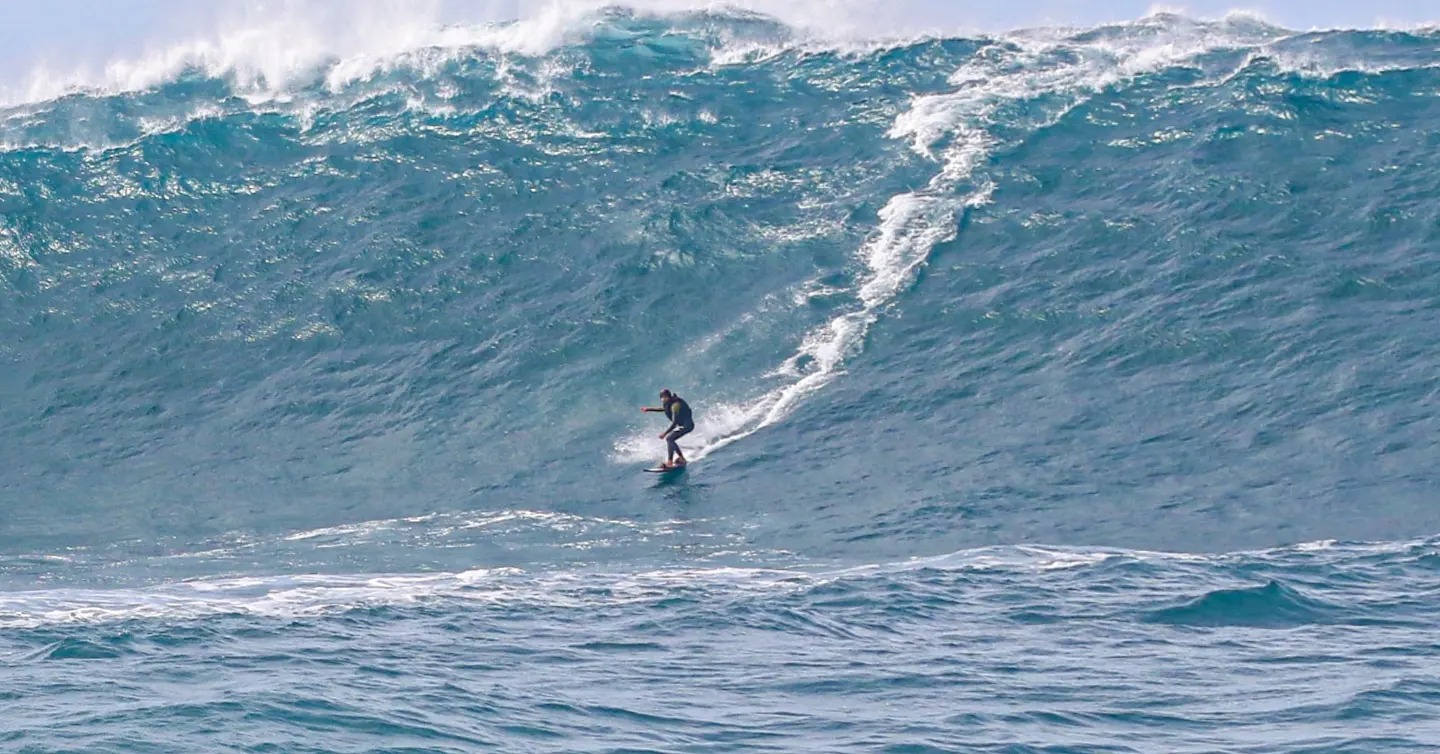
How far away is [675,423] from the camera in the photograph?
2956cm

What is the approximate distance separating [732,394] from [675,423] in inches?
104

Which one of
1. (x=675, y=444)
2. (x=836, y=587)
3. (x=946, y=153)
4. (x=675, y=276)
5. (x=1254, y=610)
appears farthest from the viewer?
(x=946, y=153)

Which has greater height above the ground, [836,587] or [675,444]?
[675,444]

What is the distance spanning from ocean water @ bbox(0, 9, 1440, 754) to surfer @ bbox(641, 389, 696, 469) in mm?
341

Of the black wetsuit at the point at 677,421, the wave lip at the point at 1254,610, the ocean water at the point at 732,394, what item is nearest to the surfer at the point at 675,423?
the black wetsuit at the point at 677,421

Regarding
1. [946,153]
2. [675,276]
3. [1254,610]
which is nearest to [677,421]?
[675,276]

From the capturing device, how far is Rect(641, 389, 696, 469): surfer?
2928cm

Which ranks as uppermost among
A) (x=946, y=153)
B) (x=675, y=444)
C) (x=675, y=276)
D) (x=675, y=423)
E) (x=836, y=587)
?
(x=946, y=153)

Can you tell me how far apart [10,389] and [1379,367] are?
973 inches

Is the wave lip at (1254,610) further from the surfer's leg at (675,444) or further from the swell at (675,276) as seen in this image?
the surfer's leg at (675,444)

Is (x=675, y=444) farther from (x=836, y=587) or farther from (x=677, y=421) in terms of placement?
(x=836, y=587)

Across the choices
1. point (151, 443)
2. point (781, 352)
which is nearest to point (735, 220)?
point (781, 352)

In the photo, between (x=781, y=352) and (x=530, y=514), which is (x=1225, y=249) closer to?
(x=781, y=352)

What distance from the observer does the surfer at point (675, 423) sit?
96.1ft
